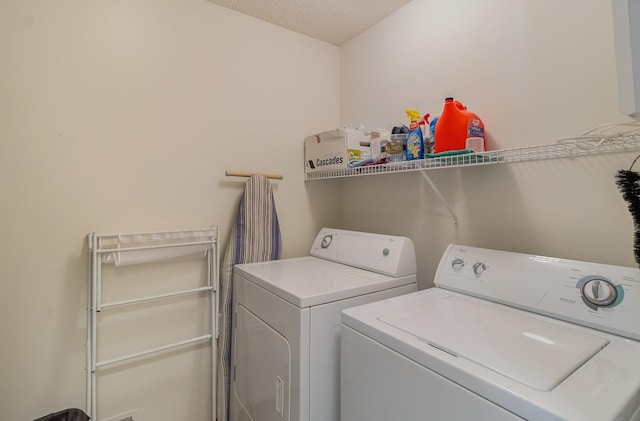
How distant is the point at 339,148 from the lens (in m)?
1.85

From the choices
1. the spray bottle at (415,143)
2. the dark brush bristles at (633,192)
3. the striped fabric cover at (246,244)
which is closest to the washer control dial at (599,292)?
the dark brush bristles at (633,192)

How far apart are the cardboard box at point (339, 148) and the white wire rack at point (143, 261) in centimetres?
80

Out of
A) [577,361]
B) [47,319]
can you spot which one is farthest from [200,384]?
[577,361]

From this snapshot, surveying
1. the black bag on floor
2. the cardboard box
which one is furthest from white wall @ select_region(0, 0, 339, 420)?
the cardboard box

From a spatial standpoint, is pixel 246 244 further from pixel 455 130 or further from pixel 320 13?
pixel 320 13

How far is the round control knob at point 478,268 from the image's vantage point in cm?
123

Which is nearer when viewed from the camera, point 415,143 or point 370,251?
point 415,143

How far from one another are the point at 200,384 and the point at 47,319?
0.83m

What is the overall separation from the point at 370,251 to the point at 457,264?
45 cm

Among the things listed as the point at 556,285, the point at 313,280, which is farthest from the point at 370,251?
the point at 556,285

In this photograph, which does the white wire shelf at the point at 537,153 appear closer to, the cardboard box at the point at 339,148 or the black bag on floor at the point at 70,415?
the cardboard box at the point at 339,148

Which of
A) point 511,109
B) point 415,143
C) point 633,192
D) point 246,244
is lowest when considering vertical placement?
point 246,244

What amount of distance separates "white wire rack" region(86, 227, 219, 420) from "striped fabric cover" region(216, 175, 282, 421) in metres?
0.06

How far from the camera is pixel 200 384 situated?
5.64 ft
